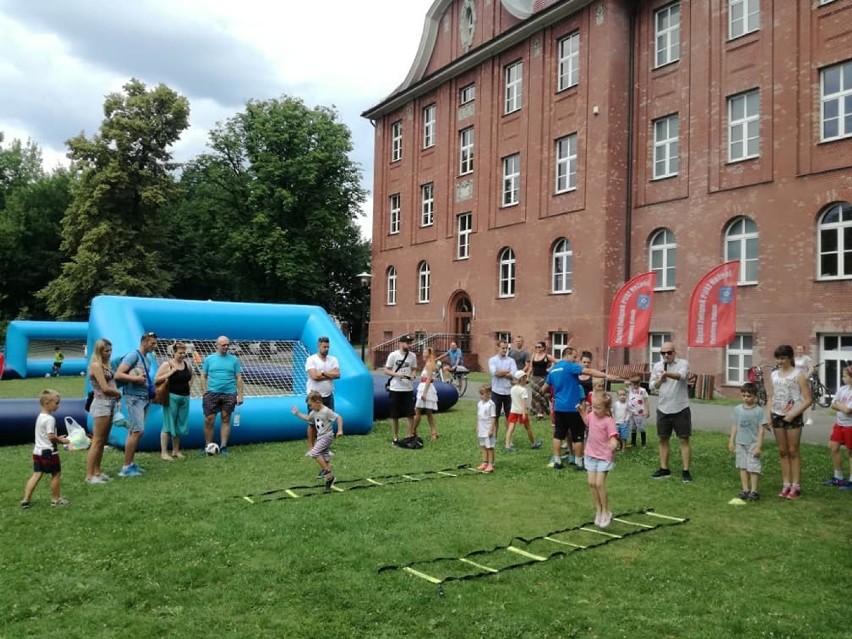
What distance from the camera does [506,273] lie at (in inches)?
1078

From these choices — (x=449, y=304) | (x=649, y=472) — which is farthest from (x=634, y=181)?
(x=649, y=472)

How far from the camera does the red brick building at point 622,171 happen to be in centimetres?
1844

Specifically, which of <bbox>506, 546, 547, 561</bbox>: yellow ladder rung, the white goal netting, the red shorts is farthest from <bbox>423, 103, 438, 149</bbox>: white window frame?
<bbox>506, 546, 547, 561</bbox>: yellow ladder rung

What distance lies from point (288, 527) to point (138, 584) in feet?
5.19

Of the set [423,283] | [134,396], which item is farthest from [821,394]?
[423,283]

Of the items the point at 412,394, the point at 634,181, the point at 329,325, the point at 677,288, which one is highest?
the point at 634,181

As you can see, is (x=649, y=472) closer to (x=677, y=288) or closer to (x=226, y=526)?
(x=226, y=526)

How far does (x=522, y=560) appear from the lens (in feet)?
17.8

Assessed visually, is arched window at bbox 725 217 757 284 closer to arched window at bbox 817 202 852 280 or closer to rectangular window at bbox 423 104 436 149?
arched window at bbox 817 202 852 280

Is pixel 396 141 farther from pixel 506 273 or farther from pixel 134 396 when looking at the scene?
pixel 134 396

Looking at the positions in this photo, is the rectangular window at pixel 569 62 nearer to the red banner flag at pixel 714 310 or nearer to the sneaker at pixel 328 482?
the red banner flag at pixel 714 310

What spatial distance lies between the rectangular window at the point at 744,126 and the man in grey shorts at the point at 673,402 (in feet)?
44.7

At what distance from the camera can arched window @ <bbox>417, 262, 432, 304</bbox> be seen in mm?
31203

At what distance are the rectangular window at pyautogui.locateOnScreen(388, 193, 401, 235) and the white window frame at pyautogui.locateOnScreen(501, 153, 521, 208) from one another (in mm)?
7359
